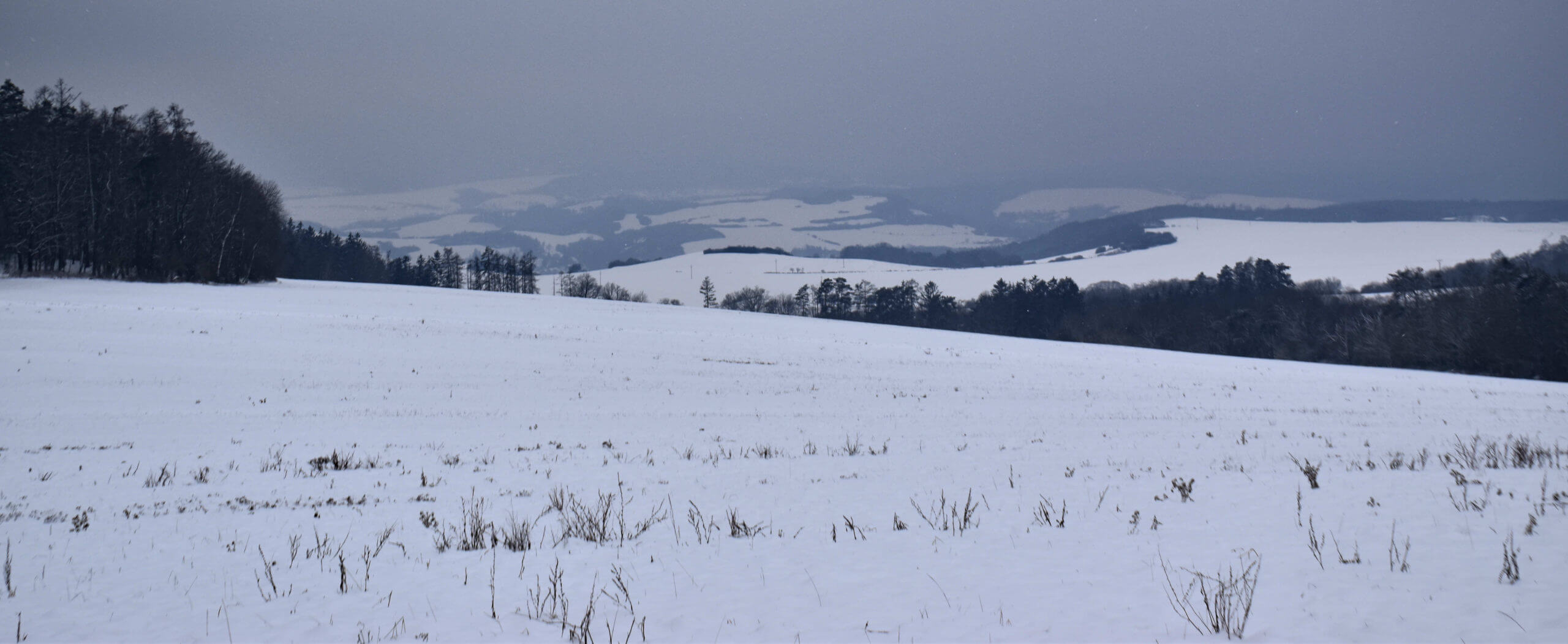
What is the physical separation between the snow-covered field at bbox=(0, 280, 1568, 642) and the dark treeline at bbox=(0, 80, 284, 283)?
38.4 meters

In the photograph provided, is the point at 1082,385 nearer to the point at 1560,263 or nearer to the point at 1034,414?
the point at 1034,414

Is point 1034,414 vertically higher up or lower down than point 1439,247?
lower down

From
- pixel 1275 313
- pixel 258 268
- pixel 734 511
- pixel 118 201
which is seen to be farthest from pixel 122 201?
pixel 1275 313

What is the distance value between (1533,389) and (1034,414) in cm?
2889

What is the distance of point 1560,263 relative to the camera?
120188mm

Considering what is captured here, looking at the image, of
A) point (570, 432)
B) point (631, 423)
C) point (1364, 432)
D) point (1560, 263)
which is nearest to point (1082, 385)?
point (1364, 432)

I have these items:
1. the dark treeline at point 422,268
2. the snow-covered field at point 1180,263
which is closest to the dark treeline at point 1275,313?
the snow-covered field at point 1180,263

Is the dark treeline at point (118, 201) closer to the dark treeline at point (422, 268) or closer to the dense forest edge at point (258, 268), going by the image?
the dense forest edge at point (258, 268)

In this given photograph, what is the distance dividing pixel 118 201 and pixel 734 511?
224 ft

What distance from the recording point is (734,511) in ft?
27.5

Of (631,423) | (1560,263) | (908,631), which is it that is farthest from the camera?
(1560,263)

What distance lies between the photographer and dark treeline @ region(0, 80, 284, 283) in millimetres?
53375

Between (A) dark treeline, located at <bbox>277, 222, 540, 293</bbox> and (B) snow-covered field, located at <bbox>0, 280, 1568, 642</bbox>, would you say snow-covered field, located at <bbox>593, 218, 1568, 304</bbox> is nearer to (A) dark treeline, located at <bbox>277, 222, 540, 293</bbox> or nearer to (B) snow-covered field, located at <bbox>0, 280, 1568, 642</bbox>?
(A) dark treeline, located at <bbox>277, 222, 540, 293</bbox>

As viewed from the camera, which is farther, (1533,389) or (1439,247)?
(1439,247)
